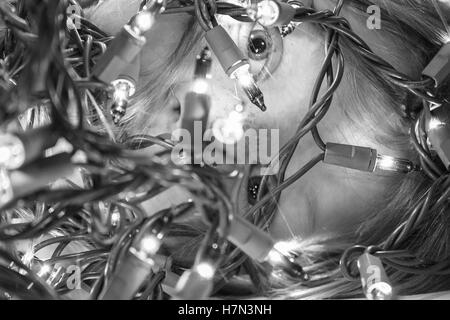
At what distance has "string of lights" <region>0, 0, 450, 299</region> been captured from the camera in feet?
1.27

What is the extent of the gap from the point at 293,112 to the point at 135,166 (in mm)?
369

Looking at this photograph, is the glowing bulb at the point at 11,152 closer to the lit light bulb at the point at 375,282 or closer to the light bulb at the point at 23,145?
the light bulb at the point at 23,145

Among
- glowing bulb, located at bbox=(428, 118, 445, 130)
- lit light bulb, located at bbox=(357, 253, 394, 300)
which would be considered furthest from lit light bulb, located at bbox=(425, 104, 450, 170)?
lit light bulb, located at bbox=(357, 253, 394, 300)

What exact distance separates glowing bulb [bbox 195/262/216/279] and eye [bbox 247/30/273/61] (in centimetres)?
35

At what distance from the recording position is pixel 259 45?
71 centimetres

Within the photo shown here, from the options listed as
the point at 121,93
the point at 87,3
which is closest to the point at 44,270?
the point at 121,93

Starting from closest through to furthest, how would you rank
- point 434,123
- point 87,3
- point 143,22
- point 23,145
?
point 23,145, point 143,22, point 434,123, point 87,3

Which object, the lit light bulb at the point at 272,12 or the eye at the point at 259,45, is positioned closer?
the lit light bulb at the point at 272,12

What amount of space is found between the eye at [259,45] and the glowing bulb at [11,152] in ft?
1.29

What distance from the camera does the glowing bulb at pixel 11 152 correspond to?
1.24 ft

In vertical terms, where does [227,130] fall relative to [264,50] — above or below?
below

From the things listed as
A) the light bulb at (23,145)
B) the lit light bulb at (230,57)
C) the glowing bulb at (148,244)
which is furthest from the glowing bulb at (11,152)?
the lit light bulb at (230,57)

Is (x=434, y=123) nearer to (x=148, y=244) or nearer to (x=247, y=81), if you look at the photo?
(x=247, y=81)
